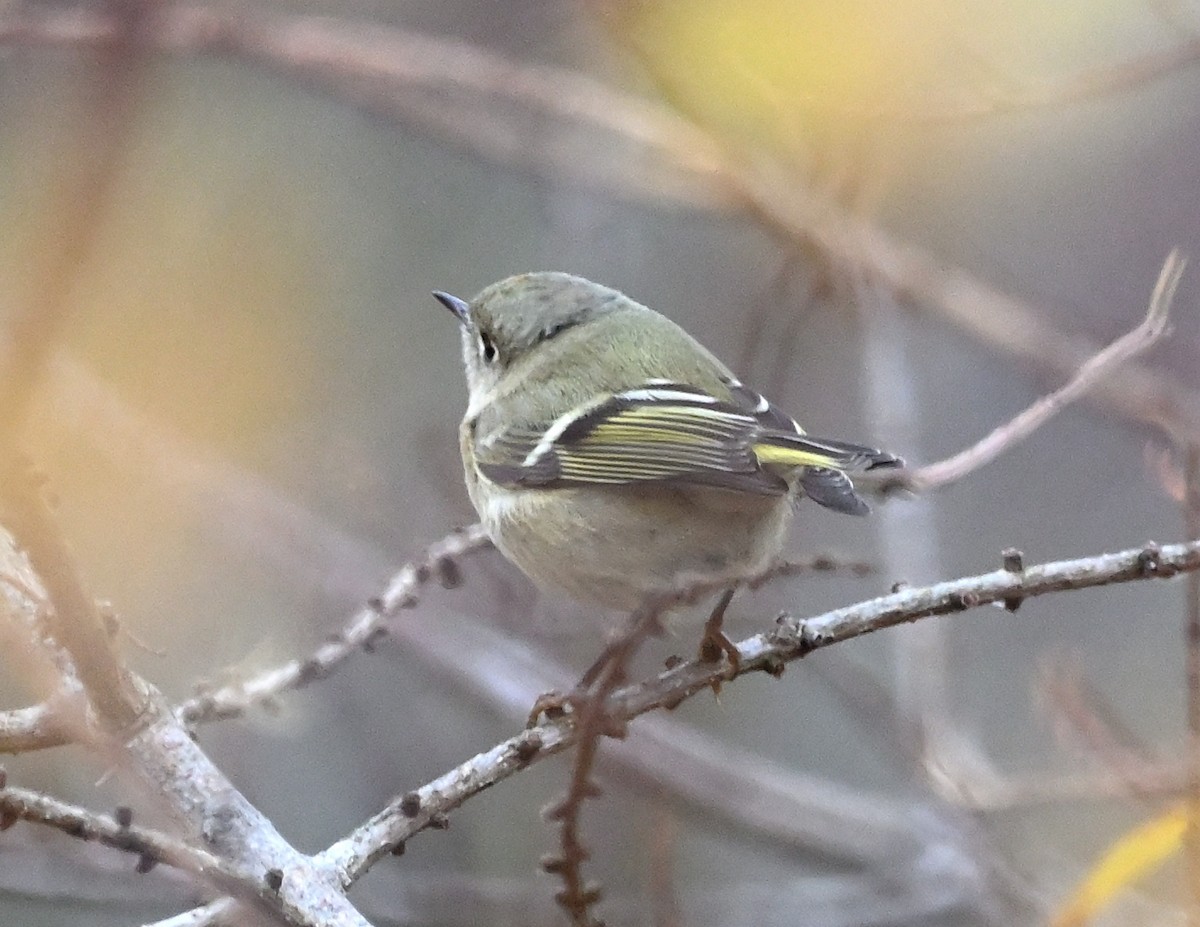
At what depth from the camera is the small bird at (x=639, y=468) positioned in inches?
61.1

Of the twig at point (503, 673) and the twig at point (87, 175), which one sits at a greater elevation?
the twig at point (503, 673)

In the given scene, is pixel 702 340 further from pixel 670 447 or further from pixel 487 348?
pixel 670 447

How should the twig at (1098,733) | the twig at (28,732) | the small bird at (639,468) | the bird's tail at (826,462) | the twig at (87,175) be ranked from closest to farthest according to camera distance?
the twig at (87,175), the twig at (28,732), the bird's tail at (826,462), the small bird at (639,468), the twig at (1098,733)

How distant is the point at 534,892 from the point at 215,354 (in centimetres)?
145

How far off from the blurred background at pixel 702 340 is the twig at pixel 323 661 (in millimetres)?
324

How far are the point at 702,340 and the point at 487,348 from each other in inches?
60.5

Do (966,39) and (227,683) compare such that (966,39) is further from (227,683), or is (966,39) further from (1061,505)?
(227,683)

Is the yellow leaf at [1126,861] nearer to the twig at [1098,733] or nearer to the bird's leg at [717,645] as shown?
the twig at [1098,733]

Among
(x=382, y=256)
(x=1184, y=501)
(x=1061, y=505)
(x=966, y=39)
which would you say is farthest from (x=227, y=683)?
(x=1061, y=505)

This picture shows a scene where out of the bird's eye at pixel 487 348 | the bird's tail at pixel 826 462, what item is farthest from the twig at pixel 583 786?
the bird's eye at pixel 487 348

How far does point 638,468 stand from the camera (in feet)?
5.38

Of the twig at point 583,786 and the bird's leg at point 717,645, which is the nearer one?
the twig at point 583,786

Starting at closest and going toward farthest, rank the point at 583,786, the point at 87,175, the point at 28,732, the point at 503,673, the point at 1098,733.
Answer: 1. the point at 87,175
2. the point at 583,786
3. the point at 28,732
4. the point at 1098,733
5. the point at 503,673

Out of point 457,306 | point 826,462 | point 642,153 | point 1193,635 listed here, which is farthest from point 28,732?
point 642,153
